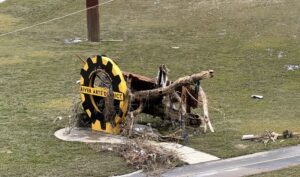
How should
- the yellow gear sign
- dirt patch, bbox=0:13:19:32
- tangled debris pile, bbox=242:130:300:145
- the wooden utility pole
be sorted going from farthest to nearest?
dirt patch, bbox=0:13:19:32 < the wooden utility pole < the yellow gear sign < tangled debris pile, bbox=242:130:300:145

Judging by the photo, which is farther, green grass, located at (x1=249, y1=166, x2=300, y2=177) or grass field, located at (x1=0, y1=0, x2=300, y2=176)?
grass field, located at (x1=0, y1=0, x2=300, y2=176)

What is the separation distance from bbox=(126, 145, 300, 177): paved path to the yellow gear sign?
2581 millimetres

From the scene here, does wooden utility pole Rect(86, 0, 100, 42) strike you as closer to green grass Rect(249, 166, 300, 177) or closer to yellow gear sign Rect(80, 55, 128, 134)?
yellow gear sign Rect(80, 55, 128, 134)

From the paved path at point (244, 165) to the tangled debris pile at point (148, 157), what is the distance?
258 millimetres

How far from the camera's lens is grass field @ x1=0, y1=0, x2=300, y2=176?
42.5 feet

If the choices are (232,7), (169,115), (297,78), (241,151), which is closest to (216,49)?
(297,78)

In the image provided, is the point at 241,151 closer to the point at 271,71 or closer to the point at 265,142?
the point at 265,142

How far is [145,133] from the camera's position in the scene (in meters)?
13.5

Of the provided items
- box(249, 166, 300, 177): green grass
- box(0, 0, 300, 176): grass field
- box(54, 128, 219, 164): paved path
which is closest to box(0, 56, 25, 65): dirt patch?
box(0, 0, 300, 176): grass field

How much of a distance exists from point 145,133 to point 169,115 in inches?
37.9

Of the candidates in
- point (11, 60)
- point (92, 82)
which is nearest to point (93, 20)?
point (11, 60)

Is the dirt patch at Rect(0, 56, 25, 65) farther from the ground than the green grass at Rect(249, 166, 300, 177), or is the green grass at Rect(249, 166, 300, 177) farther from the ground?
the dirt patch at Rect(0, 56, 25, 65)

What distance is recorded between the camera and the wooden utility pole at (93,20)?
27062 millimetres

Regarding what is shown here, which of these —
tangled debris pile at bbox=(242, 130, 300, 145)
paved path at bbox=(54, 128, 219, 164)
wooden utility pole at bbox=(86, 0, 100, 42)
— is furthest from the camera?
Answer: wooden utility pole at bbox=(86, 0, 100, 42)
